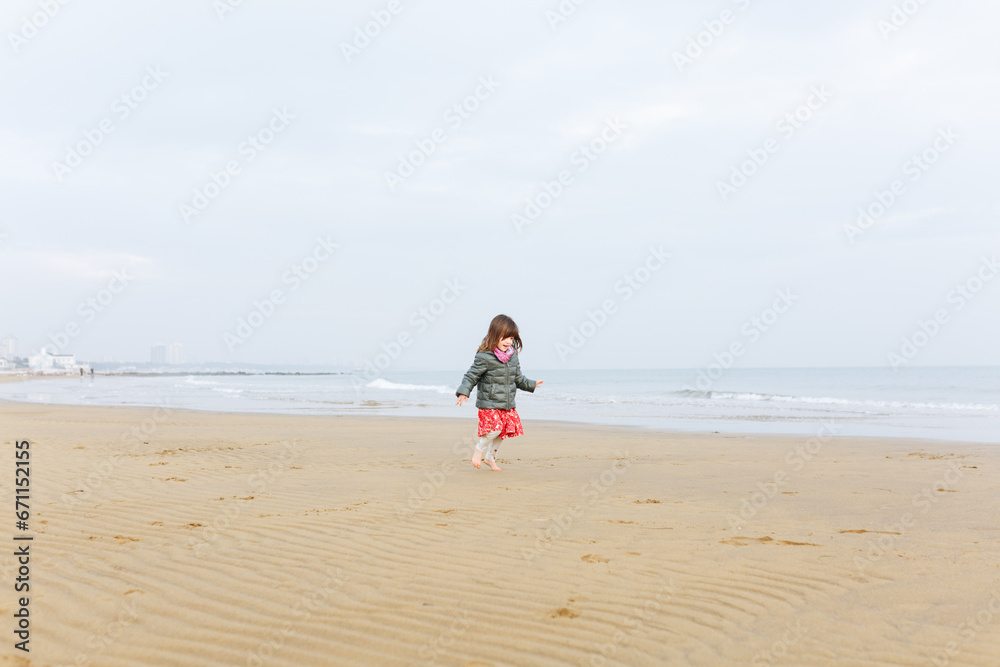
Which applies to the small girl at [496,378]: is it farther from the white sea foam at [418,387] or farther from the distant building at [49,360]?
the distant building at [49,360]

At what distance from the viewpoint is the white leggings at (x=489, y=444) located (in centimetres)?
972

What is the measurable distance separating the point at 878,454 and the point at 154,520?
1041 cm

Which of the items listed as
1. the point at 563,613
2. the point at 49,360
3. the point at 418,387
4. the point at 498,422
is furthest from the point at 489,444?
the point at 49,360

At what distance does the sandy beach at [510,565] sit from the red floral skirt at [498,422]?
56 cm

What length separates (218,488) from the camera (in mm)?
7992

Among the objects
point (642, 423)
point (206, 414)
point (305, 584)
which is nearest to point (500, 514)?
point (305, 584)

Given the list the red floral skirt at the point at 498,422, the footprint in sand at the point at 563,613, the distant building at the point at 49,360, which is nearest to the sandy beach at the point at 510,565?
the footprint in sand at the point at 563,613

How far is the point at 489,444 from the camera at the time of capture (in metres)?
9.85

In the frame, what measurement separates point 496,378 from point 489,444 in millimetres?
961

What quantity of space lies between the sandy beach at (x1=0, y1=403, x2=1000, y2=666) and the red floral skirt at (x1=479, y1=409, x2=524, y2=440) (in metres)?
0.56

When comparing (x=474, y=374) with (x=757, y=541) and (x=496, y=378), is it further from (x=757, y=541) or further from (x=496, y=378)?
(x=757, y=541)

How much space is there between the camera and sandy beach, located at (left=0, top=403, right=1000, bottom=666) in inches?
136

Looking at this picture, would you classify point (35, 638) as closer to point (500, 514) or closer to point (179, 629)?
point (179, 629)

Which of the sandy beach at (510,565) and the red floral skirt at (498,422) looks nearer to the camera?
the sandy beach at (510,565)
